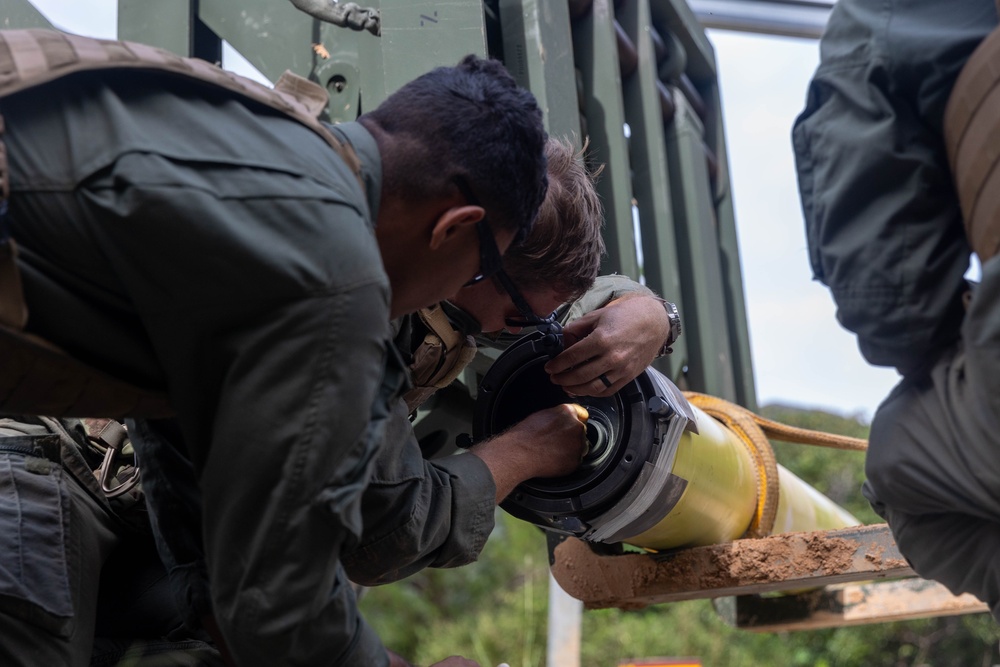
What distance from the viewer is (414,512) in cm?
228

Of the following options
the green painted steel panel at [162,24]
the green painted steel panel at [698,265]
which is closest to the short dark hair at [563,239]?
the green painted steel panel at [162,24]

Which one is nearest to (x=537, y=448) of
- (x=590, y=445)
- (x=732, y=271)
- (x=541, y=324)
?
(x=590, y=445)

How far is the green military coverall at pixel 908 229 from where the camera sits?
5.68 ft

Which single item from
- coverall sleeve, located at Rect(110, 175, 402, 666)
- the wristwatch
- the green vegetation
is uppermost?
coverall sleeve, located at Rect(110, 175, 402, 666)

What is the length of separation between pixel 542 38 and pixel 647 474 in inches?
51.3

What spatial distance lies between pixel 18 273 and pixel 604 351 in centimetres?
140

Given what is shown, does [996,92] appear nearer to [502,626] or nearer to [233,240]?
[233,240]

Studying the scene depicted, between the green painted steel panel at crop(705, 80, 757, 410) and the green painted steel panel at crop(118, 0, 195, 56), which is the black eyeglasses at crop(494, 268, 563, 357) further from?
the green painted steel panel at crop(705, 80, 757, 410)

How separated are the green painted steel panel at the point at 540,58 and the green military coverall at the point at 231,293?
1.61 m

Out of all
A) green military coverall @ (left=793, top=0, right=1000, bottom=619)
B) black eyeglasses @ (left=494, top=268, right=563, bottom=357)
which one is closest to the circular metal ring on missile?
black eyeglasses @ (left=494, top=268, right=563, bottom=357)

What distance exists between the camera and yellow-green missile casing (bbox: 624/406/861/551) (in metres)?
2.85

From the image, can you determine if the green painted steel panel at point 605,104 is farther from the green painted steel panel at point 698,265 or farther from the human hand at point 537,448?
the human hand at point 537,448

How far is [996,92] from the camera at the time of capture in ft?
5.36

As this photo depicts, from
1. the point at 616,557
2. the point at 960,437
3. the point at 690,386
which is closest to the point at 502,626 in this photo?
the point at 690,386
